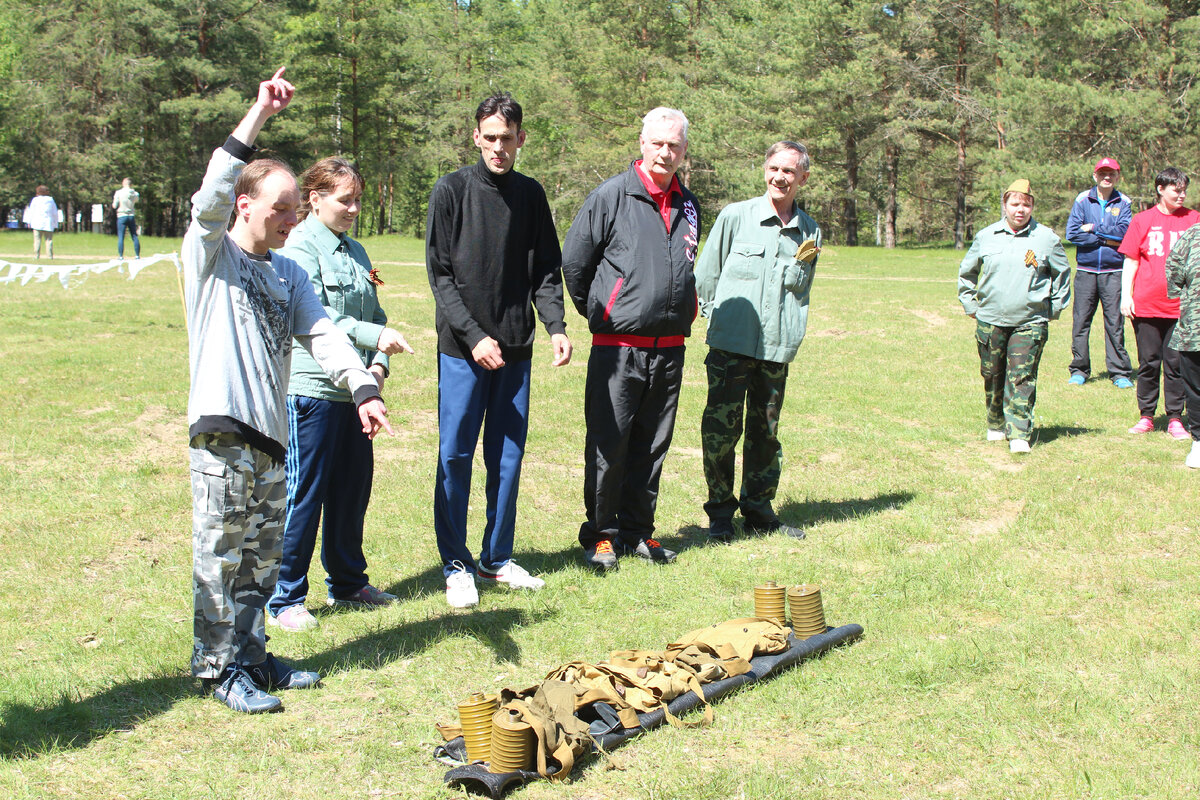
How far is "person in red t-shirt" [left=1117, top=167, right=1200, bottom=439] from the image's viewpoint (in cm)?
932

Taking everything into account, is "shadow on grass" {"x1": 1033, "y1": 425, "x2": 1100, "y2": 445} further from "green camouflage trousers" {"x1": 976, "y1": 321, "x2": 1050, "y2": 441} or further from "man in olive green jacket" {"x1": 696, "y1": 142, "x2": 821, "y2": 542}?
"man in olive green jacket" {"x1": 696, "y1": 142, "x2": 821, "y2": 542}

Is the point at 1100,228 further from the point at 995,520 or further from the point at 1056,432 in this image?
the point at 995,520

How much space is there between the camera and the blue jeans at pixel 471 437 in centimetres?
504

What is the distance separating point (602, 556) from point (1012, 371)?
4595 millimetres

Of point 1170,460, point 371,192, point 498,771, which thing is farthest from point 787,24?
point 498,771

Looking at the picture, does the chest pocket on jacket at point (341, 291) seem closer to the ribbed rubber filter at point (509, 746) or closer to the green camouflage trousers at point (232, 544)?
the green camouflage trousers at point (232, 544)

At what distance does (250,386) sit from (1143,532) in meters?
5.47

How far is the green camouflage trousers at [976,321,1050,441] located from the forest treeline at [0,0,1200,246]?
28135 mm

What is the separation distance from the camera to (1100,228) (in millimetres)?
11578

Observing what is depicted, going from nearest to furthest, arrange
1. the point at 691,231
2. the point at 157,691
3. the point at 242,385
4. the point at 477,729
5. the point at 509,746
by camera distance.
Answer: the point at 509,746
the point at 477,729
the point at 242,385
the point at 157,691
the point at 691,231

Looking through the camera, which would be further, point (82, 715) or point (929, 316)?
point (929, 316)

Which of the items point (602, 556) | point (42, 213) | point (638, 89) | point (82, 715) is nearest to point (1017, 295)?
point (602, 556)

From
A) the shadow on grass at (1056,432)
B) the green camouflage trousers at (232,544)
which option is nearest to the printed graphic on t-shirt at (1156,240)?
the shadow on grass at (1056,432)

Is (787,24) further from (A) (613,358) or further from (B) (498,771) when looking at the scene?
(B) (498,771)
